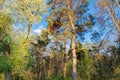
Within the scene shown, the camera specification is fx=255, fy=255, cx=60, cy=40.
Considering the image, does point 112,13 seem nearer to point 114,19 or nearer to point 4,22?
point 114,19

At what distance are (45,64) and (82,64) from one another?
58.6ft

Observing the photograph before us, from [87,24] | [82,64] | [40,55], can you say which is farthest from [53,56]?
[87,24]

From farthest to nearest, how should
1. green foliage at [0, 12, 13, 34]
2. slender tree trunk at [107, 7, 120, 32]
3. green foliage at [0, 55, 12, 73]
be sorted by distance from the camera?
green foliage at [0, 12, 13, 34], green foliage at [0, 55, 12, 73], slender tree trunk at [107, 7, 120, 32]

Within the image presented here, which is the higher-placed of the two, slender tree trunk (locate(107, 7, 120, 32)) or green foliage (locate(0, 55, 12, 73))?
slender tree trunk (locate(107, 7, 120, 32))

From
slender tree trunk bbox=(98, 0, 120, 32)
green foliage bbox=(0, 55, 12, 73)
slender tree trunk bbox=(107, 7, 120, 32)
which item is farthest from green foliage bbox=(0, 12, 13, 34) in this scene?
slender tree trunk bbox=(107, 7, 120, 32)

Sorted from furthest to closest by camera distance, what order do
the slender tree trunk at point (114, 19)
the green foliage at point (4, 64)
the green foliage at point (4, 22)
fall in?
the green foliage at point (4, 22), the green foliage at point (4, 64), the slender tree trunk at point (114, 19)

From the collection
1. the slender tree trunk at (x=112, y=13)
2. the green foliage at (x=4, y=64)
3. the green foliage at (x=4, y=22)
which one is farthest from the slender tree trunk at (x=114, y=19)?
the green foliage at (x=4, y=64)

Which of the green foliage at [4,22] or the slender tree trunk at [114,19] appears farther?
the green foliage at [4,22]

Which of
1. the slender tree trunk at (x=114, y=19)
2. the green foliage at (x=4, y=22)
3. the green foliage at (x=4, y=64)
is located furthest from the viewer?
the green foliage at (x=4, y=22)

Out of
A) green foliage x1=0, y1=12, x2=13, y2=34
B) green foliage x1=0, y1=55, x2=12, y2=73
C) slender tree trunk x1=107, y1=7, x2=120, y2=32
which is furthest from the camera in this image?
green foliage x1=0, y1=12, x2=13, y2=34

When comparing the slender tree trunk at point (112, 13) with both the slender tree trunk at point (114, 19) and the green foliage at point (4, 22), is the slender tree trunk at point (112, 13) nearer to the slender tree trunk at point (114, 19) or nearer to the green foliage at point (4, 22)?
the slender tree trunk at point (114, 19)

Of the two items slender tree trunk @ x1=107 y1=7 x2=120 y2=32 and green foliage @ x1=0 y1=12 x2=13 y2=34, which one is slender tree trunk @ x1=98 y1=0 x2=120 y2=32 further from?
green foliage @ x1=0 y1=12 x2=13 y2=34

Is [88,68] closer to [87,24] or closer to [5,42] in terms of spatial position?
[87,24]

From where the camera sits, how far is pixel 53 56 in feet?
169
